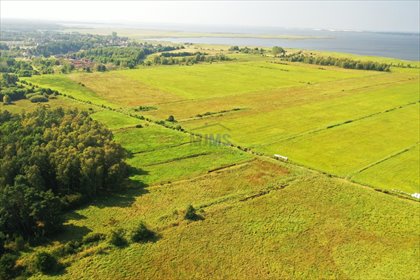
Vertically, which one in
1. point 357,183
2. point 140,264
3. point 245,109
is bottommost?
point 140,264

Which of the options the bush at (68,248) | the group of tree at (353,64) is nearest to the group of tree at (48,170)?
the bush at (68,248)

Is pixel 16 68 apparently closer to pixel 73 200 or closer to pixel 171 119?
pixel 171 119

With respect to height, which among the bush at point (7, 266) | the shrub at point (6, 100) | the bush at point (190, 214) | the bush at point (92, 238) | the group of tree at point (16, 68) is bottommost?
the bush at point (7, 266)

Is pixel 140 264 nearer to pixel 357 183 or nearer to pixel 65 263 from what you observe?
pixel 65 263

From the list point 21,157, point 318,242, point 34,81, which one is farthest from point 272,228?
point 34,81

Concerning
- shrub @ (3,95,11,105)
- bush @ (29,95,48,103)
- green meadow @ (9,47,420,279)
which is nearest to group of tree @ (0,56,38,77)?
shrub @ (3,95,11,105)

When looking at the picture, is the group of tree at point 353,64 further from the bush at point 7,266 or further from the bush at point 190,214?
the bush at point 7,266

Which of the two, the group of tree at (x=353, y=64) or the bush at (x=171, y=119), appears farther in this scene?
the group of tree at (x=353, y=64)

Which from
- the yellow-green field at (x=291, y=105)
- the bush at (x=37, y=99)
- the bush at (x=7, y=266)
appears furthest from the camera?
the bush at (x=37, y=99)
